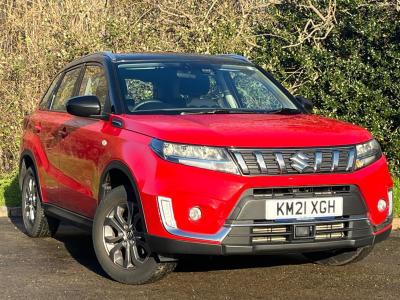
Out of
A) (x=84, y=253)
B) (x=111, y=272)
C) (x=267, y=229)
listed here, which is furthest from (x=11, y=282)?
(x=267, y=229)

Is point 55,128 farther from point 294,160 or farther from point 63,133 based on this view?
point 294,160

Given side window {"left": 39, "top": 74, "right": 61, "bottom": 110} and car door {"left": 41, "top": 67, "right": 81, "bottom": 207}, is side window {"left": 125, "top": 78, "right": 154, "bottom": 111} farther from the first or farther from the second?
side window {"left": 39, "top": 74, "right": 61, "bottom": 110}

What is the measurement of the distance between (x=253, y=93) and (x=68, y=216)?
1928 mm

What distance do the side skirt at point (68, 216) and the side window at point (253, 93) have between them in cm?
165

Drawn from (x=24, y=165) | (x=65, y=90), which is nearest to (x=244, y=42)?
(x=24, y=165)

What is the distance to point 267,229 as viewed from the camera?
234 inches

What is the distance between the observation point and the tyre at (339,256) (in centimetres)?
702

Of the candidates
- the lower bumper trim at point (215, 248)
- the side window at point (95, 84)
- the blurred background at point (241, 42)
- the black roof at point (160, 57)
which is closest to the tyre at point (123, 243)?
the lower bumper trim at point (215, 248)

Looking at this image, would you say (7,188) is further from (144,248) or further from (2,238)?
(144,248)

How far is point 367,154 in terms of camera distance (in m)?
6.46

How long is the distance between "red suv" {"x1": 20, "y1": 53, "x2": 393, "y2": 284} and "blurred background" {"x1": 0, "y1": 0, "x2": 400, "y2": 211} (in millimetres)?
5171

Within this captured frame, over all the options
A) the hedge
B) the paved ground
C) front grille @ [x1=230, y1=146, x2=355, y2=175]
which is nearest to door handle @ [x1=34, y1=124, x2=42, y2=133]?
the paved ground

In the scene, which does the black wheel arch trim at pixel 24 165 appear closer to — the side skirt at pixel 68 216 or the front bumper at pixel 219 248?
the side skirt at pixel 68 216

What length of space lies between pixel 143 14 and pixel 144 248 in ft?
28.7
